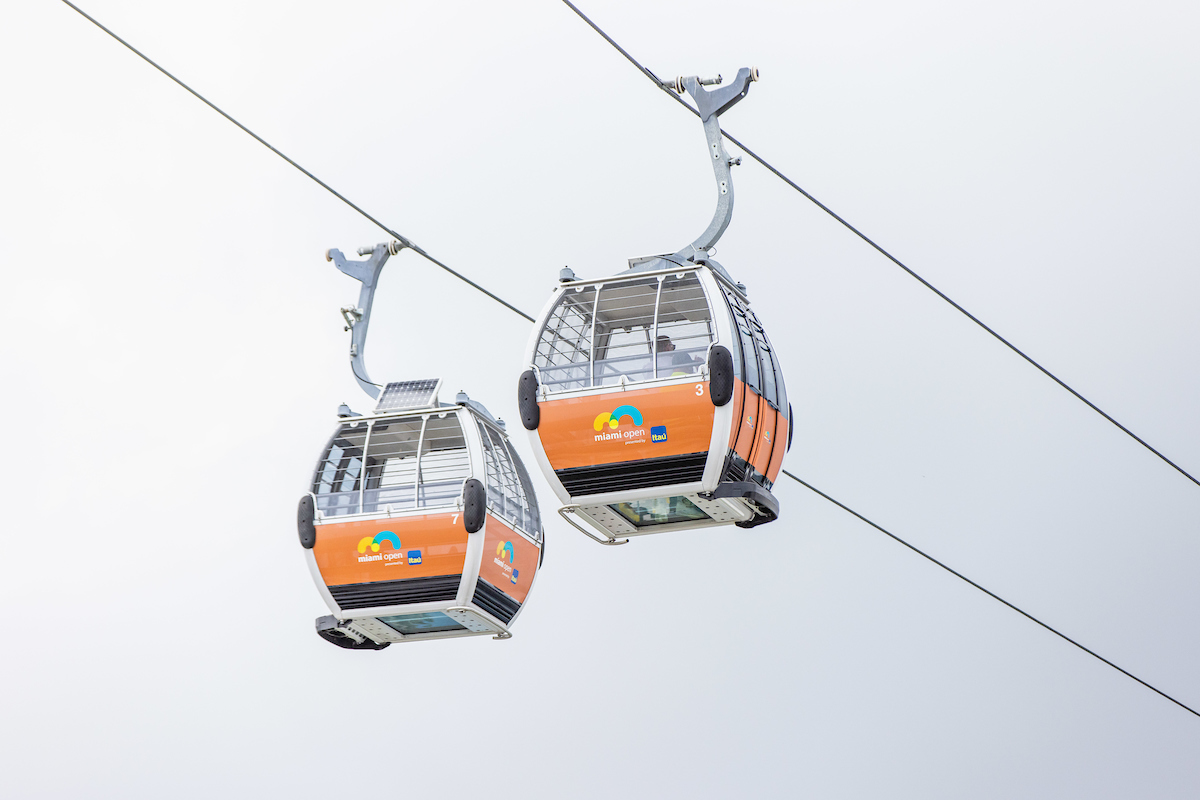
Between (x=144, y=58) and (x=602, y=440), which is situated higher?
(x=144, y=58)

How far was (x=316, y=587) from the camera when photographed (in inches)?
584

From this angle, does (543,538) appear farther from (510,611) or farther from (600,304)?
(600,304)

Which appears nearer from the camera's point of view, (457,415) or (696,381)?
(696,381)

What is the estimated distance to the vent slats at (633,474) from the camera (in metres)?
12.4

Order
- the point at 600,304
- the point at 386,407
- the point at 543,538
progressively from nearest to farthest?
the point at 600,304 → the point at 386,407 → the point at 543,538

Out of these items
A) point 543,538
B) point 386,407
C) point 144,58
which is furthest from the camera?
point 543,538

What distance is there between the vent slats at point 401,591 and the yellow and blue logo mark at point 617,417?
2.50 meters

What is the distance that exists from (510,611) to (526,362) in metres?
3.19

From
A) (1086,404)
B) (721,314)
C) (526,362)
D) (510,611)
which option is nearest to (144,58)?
(526,362)

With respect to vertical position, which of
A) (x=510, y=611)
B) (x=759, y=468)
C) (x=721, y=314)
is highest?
(x=721, y=314)

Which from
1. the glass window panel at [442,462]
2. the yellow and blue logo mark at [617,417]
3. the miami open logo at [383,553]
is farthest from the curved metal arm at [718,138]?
the miami open logo at [383,553]

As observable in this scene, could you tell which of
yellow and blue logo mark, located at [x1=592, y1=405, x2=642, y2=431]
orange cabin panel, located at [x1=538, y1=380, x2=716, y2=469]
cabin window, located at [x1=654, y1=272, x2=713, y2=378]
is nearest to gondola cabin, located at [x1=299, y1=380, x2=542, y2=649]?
orange cabin panel, located at [x1=538, y1=380, x2=716, y2=469]

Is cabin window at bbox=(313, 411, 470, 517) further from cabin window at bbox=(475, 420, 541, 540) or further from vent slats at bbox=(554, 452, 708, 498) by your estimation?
vent slats at bbox=(554, 452, 708, 498)

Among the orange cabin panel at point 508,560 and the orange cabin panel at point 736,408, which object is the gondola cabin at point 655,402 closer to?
the orange cabin panel at point 736,408
